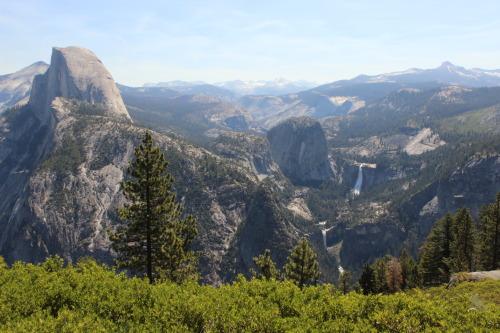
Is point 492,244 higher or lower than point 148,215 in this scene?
lower

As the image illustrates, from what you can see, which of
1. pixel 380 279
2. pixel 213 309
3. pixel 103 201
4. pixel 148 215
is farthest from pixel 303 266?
pixel 103 201

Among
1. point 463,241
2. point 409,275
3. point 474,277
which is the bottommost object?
point 409,275

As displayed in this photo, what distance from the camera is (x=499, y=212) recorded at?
47438 mm

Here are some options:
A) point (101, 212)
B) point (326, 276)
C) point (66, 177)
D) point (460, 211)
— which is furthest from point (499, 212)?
point (66, 177)

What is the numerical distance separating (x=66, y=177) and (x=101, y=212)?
22740 mm

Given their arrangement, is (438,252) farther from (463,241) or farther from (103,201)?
(103,201)

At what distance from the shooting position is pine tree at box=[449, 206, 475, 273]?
52.3 m

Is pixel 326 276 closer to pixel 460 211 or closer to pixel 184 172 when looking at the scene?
pixel 184 172

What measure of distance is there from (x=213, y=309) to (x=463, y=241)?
56336 millimetres

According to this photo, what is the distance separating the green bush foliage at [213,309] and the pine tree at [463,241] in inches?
1774

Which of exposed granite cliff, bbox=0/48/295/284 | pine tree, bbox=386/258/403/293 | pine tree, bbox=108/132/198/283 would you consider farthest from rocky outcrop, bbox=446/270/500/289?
exposed granite cliff, bbox=0/48/295/284

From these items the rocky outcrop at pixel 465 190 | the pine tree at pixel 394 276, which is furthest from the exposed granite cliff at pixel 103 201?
the rocky outcrop at pixel 465 190

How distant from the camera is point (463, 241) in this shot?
176 ft

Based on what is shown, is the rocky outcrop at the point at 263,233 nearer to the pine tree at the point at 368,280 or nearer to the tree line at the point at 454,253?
the tree line at the point at 454,253
